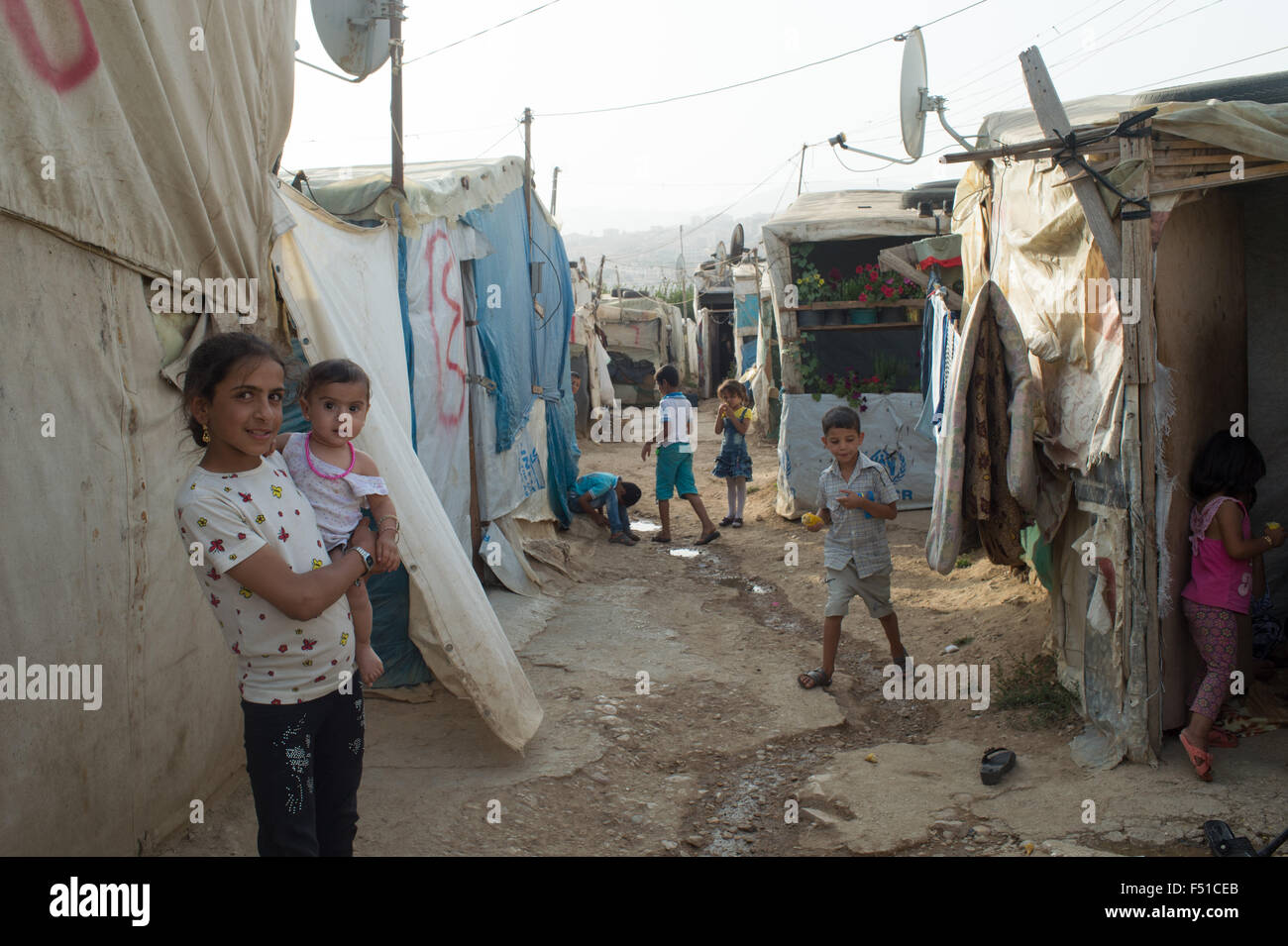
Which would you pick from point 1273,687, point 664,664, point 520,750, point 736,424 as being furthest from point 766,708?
point 736,424

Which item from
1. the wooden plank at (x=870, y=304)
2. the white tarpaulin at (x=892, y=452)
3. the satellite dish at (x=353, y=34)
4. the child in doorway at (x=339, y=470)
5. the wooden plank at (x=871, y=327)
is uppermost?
the satellite dish at (x=353, y=34)

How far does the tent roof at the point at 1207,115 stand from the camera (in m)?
3.44

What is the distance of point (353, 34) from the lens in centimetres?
472

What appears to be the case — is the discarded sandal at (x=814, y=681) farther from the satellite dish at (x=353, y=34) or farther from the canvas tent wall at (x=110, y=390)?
the satellite dish at (x=353, y=34)

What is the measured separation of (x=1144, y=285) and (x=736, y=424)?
5.73 metres

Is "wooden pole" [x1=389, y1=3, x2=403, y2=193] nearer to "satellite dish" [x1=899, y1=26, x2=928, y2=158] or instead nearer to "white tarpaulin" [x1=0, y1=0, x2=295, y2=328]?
"white tarpaulin" [x1=0, y1=0, x2=295, y2=328]

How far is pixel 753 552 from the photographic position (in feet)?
28.5

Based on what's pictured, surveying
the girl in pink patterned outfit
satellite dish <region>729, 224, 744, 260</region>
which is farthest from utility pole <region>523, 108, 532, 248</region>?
satellite dish <region>729, 224, 744, 260</region>

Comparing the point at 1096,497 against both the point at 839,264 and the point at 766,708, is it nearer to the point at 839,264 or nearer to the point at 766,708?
the point at 766,708

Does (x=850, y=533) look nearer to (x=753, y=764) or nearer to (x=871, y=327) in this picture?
(x=753, y=764)

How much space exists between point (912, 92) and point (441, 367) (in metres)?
3.46

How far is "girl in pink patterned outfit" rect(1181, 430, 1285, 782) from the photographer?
148 inches

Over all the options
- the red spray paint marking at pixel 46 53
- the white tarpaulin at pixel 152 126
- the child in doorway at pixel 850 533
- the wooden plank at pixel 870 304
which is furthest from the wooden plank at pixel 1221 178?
the wooden plank at pixel 870 304

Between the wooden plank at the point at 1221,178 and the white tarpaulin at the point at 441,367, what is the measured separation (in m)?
3.91
